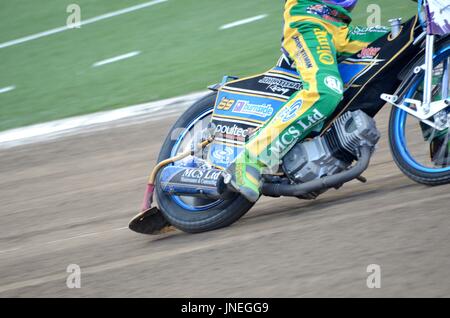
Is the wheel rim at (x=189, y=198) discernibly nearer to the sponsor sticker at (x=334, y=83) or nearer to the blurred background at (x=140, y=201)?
the blurred background at (x=140, y=201)

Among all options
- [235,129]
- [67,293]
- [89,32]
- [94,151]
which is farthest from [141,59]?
[67,293]

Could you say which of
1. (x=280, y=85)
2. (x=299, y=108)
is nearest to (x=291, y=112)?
(x=299, y=108)

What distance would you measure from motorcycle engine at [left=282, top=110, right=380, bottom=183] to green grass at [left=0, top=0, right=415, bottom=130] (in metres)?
5.31

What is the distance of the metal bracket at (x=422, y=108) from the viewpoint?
16.1ft

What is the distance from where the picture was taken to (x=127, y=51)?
43.6ft

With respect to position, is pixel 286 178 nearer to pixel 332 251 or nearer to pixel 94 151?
pixel 332 251

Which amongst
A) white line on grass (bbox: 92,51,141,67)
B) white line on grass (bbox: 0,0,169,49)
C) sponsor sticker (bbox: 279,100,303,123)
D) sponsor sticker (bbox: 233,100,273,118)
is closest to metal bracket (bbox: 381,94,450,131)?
sponsor sticker (bbox: 279,100,303,123)

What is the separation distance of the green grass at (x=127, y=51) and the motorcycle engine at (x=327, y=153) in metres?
5.31

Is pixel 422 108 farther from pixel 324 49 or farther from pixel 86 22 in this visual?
pixel 86 22

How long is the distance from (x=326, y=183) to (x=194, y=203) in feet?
3.51

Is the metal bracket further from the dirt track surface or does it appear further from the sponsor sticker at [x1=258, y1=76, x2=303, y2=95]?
the sponsor sticker at [x1=258, y1=76, x2=303, y2=95]

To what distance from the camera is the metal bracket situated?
4922mm

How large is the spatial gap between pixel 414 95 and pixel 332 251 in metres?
1.28

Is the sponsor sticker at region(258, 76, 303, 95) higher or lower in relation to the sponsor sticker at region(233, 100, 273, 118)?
higher
